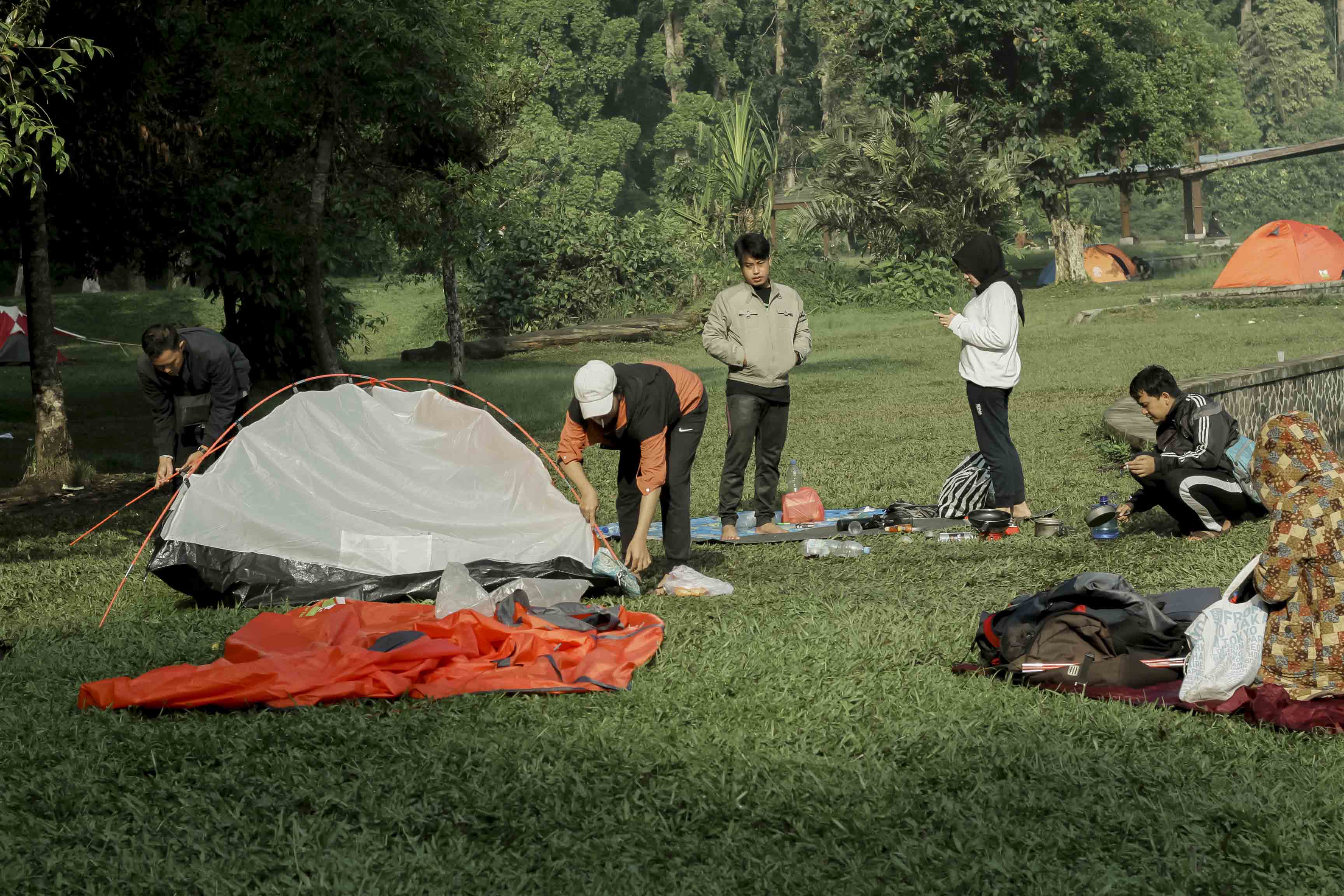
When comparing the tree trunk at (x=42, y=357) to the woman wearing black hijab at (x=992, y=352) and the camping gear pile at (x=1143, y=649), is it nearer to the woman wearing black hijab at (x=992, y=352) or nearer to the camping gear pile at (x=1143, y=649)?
the woman wearing black hijab at (x=992, y=352)

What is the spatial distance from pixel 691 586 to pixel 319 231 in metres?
9.11

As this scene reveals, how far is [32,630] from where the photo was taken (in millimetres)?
6559

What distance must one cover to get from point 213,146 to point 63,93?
5.22m

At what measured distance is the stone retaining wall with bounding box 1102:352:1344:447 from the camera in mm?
9398

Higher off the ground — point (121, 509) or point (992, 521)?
point (992, 521)

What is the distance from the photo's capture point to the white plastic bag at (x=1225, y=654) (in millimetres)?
4531

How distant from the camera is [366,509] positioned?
22.7ft

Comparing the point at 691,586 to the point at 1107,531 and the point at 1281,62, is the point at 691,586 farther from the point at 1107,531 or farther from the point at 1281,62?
the point at 1281,62

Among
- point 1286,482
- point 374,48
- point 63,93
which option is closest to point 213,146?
point 374,48

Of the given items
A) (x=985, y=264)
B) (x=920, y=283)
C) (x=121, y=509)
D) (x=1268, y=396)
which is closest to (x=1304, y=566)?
(x=985, y=264)

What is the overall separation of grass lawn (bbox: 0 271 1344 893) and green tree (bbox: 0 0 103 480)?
4078mm

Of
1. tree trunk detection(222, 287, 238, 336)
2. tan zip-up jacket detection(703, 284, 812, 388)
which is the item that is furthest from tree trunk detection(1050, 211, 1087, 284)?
tan zip-up jacket detection(703, 284, 812, 388)

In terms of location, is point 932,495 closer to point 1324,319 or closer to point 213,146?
point 213,146

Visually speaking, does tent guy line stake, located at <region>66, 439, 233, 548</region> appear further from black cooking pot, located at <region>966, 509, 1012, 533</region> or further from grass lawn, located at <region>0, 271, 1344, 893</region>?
black cooking pot, located at <region>966, 509, 1012, 533</region>
